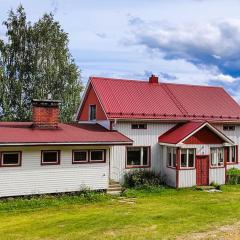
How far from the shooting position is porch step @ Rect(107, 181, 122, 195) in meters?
25.5

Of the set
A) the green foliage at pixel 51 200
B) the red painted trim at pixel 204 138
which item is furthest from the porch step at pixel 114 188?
the red painted trim at pixel 204 138

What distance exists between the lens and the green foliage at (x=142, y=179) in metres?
26.9

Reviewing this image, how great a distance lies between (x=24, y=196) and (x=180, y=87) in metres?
17.4

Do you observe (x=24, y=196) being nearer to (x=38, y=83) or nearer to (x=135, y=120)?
(x=135, y=120)

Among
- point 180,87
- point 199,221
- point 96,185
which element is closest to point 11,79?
point 180,87

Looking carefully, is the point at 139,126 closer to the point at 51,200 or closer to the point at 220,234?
the point at 51,200

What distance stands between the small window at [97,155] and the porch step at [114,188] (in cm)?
196

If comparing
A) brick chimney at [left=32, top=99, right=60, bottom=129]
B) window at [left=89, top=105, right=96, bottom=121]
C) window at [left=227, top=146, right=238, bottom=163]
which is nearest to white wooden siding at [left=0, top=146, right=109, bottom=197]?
brick chimney at [left=32, top=99, right=60, bottom=129]

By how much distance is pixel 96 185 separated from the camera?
24.9m

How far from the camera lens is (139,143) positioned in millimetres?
28391

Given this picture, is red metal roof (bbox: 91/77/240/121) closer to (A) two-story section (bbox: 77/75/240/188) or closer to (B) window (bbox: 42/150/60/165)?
(A) two-story section (bbox: 77/75/240/188)

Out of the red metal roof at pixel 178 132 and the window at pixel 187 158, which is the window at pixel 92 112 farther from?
the window at pixel 187 158

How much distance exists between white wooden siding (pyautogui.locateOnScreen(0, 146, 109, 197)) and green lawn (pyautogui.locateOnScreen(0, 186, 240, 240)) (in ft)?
2.69

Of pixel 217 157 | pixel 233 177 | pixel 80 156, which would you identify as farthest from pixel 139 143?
pixel 233 177
